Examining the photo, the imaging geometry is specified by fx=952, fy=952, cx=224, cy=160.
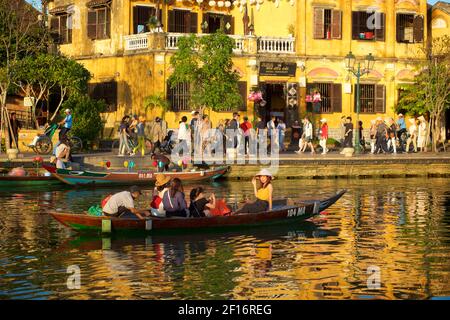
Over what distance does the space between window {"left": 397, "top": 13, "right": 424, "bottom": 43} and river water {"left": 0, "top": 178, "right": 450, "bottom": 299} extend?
23.3 metres

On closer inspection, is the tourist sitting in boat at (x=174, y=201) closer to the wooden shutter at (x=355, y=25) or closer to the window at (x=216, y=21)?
the window at (x=216, y=21)

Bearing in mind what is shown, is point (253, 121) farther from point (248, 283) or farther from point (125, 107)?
point (248, 283)

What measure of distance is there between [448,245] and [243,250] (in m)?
4.34

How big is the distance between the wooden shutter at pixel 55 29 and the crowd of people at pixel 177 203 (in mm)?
28281

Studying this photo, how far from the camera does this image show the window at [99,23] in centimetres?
4584

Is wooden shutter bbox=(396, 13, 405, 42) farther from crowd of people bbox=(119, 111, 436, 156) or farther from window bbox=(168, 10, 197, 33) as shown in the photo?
window bbox=(168, 10, 197, 33)

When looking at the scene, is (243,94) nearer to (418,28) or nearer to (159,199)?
(418,28)

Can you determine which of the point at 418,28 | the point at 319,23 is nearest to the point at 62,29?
the point at 319,23

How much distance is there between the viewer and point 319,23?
4684 centimetres

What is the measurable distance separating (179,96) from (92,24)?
6511 mm

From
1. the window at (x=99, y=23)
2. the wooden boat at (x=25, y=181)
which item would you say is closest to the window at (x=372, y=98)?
the window at (x=99, y=23)

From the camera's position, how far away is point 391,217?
24.8 m

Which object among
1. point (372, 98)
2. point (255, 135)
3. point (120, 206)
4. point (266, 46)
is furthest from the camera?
point (372, 98)

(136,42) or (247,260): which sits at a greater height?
(136,42)
